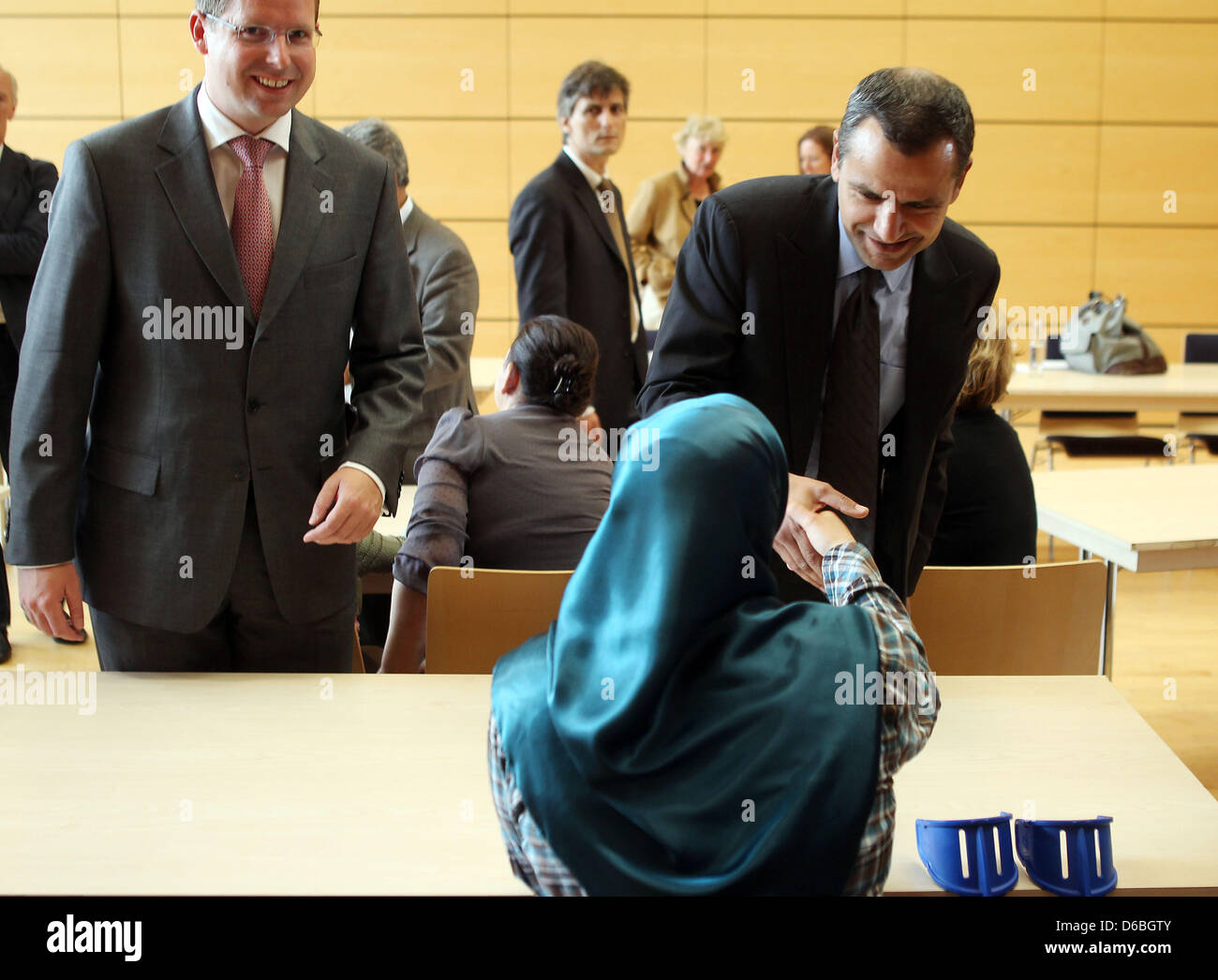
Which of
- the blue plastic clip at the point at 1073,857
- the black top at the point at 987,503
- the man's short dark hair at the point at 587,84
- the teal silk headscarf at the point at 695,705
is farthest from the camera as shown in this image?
the man's short dark hair at the point at 587,84

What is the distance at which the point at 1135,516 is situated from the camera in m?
3.14

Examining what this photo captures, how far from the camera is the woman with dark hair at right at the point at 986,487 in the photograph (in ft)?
9.01

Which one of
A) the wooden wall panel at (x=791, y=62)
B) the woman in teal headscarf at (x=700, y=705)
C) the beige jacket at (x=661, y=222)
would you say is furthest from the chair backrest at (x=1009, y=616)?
the wooden wall panel at (x=791, y=62)

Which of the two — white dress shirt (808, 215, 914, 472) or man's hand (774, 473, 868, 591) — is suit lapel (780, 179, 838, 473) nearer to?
white dress shirt (808, 215, 914, 472)

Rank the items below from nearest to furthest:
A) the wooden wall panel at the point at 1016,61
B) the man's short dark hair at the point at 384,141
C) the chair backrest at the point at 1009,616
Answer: the chair backrest at the point at 1009,616 < the man's short dark hair at the point at 384,141 < the wooden wall panel at the point at 1016,61

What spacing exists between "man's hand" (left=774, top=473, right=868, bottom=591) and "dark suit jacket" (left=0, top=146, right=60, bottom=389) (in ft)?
9.78

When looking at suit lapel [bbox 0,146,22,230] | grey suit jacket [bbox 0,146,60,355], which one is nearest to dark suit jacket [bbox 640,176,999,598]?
grey suit jacket [bbox 0,146,60,355]

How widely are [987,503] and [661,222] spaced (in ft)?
10.6

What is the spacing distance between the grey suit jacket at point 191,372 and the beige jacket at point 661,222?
3.70 meters

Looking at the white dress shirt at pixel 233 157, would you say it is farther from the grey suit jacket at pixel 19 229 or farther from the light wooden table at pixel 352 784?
the grey suit jacket at pixel 19 229

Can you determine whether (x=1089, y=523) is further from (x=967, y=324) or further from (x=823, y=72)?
(x=823, y=72)

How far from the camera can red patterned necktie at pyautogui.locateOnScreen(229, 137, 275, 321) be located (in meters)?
1.85

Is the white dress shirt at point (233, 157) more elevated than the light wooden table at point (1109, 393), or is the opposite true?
the white dress shirt at point (233, 157)
